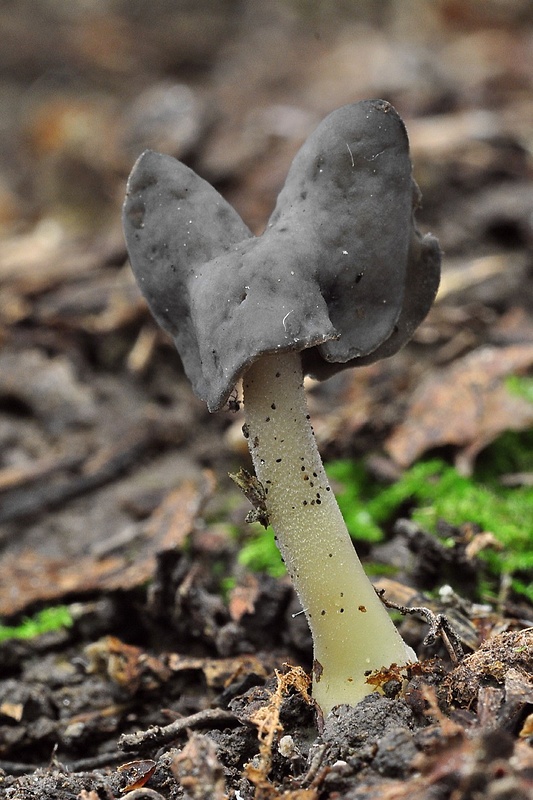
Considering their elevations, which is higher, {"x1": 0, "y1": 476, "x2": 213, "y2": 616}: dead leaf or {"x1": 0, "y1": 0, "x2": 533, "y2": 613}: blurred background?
{"x1": 0, "y1": 0, "x2": 533, "y2": 613}: blurred background

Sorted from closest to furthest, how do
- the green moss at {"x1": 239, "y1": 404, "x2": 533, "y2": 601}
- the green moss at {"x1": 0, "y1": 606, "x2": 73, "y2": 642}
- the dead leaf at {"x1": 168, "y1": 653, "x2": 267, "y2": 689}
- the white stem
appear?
the white stem
the dead leaf at {"x1": 168, "y1": 653, "x2": 267, "y2": 689}
the green moss at {"x1": 239, "y1": 404, "x2": 533, "y2": 601}
the green moss at {"x1": 0, "y1": 606, "x2": 73, "y2": 642}

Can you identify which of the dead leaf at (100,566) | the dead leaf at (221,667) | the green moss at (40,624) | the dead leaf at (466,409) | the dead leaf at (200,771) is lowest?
the dead leaf at (200,771)

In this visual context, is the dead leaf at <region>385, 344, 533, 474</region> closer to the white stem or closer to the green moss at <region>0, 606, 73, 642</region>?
the white stem

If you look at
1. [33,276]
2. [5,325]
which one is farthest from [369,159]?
[33,276]

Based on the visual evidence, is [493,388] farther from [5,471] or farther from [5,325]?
[5,325]

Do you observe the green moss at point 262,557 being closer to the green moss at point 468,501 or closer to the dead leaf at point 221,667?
Answer: the green moss at point 468,501

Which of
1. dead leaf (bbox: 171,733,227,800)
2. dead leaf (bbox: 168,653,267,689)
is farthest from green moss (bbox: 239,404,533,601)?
dead leaf (bbox: 171,733,227,800)

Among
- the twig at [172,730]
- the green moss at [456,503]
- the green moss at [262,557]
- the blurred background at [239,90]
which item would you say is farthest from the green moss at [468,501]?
the blurred background at [239,90]
